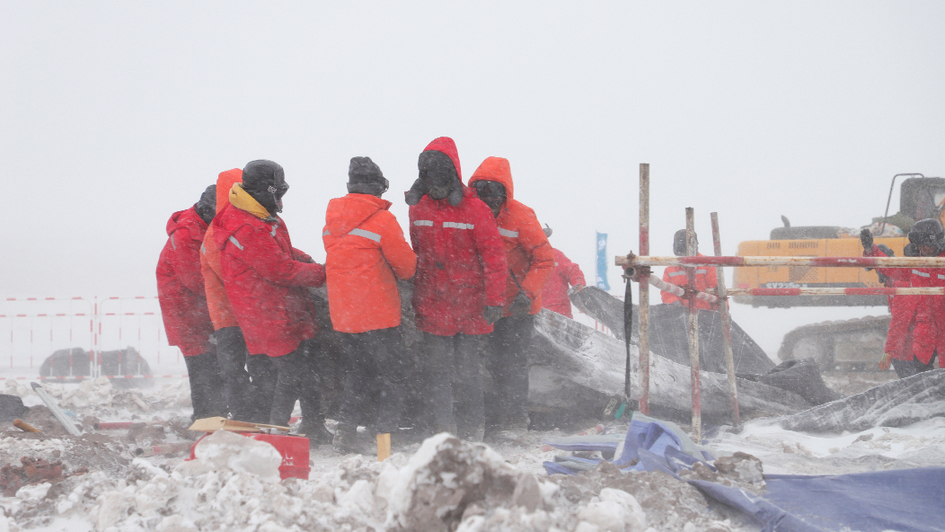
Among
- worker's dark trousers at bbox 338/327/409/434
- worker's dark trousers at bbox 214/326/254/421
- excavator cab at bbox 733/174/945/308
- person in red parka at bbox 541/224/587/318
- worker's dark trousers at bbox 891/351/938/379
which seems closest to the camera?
worker's dark trousers at bbox 338/327/409/434

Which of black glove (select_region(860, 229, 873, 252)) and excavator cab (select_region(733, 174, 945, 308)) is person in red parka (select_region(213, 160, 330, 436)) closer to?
black glove (select_region(860, 229, 873, 252))

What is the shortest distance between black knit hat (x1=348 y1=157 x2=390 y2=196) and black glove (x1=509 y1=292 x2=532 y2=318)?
1080 millimetres

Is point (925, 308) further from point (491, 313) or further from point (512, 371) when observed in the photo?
point (491, 313)

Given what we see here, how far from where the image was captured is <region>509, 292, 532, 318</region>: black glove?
4070 mm

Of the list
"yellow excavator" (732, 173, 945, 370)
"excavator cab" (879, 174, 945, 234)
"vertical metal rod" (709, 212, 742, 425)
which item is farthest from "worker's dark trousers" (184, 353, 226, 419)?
"excavator cab" (879, 174, 945, 234)

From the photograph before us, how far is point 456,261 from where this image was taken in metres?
3.88

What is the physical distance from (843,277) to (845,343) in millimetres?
1077

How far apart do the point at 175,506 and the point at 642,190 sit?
113 inches

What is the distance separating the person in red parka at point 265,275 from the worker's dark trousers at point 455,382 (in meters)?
0.77

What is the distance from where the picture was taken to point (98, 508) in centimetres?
207

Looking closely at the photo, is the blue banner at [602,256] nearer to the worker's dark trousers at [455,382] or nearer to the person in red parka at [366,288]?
the worker's dark trousers at [455,382]

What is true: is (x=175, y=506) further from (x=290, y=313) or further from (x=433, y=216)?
(x=433, y=216)

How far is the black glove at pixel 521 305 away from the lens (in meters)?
4.07

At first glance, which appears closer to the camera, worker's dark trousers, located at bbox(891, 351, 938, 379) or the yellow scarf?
the yellow scarf
